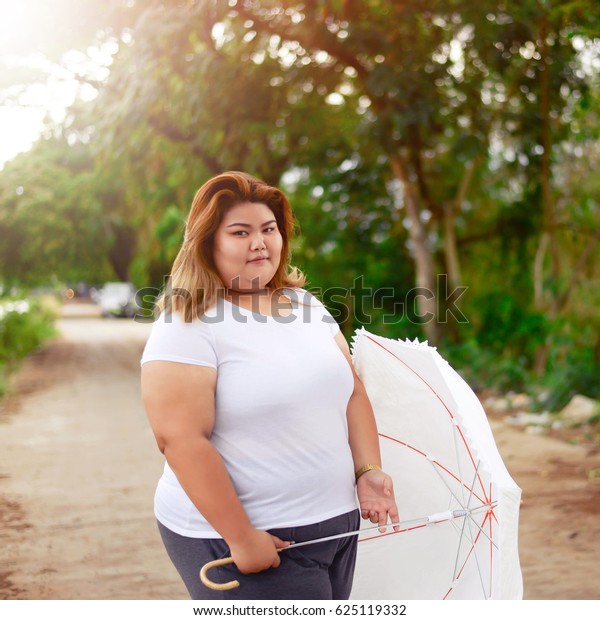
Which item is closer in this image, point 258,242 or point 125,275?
point 258,242

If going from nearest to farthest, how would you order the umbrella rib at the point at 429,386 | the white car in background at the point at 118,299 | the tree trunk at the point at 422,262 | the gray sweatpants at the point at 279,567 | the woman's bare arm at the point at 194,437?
the woman's bare arm at the point at 194,437, the gray sweatpants at the point at 279,567, the umbrella rib at the point at 429,386, the tree trunk at the point at 422,262, the white car in background at the point at 118,299

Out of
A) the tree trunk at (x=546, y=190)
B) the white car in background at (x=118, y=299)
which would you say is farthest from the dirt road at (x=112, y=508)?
the white car in background at (x=118, y=299)

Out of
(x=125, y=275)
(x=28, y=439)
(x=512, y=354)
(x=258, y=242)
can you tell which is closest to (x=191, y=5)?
(x=28, y=439)

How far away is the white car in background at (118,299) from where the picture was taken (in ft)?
97.2

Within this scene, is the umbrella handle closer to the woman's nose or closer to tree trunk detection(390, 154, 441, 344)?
the woman's nose

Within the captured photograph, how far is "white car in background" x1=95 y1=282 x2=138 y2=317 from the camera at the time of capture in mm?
29633

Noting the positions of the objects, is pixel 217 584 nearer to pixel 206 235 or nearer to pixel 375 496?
pixel 375 496

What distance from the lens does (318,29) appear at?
9.10 meters

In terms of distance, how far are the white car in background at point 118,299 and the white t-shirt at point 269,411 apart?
2773cm

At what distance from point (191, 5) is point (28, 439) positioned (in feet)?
14.8

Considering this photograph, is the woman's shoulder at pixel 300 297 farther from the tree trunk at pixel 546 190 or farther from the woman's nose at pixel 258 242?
the tree trunk at pixel 546 190

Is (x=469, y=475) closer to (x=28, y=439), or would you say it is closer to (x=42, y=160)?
(x=28, y=439)

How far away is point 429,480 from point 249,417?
690mm

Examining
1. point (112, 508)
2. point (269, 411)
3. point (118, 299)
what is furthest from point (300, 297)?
point (118, 299)
